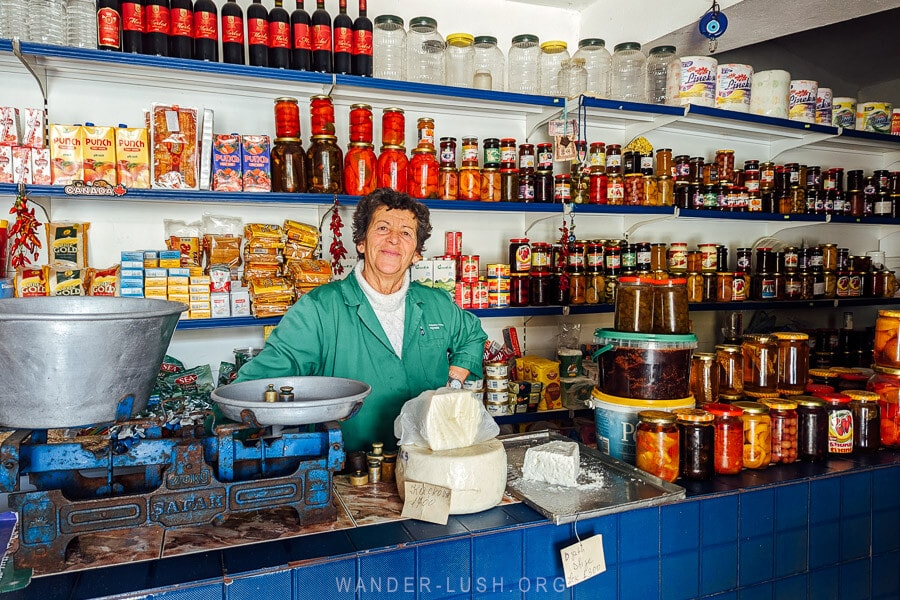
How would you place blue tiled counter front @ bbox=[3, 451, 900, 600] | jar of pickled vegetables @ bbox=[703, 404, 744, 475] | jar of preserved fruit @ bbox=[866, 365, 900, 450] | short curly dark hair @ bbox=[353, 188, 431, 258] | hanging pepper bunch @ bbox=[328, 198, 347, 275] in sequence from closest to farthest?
1. blue tiled counter front @ bbox=[3, 451, 900, 600]
2. jar of pickled vegetables @ bbox=[703, 404, 744, 475]
3. jar of preserved fruit @ bbox=[866, 365, 900, 450]
4. short curly dark hair @ bbox=[353, 188, 431, 258]
5. hanging pepper bunch @ bbox=[328, 198, 347, 275]

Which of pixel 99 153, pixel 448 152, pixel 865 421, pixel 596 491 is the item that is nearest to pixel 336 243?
pixel 448 152

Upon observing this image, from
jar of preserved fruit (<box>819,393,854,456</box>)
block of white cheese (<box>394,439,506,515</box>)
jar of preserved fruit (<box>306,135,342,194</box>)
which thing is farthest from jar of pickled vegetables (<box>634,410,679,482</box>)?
jar of preserved fruit (<box>306,135,342,194</box>)

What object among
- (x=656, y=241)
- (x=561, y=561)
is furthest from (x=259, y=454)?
(x=656, y=241)

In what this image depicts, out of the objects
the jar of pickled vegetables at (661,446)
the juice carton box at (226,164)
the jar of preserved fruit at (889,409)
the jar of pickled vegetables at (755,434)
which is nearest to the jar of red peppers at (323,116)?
the juice carton box at (226,164)

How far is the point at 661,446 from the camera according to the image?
156 cm

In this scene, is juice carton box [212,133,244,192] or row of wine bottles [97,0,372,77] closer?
row of wine bottles [97,0,372,77]

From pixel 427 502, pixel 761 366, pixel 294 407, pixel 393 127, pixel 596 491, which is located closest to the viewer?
pixel 294 407

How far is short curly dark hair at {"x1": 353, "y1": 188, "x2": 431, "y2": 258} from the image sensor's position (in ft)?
7.08

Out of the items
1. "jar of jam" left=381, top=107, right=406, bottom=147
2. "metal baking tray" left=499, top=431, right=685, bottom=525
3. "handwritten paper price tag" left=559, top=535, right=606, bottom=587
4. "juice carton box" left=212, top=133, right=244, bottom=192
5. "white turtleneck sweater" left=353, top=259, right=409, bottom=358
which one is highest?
"jar of jam" left=381, top=107, right=406, bottom=147

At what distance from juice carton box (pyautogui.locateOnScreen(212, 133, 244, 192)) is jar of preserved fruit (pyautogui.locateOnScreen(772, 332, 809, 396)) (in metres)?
2.04

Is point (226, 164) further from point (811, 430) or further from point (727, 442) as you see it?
point (811, 430)

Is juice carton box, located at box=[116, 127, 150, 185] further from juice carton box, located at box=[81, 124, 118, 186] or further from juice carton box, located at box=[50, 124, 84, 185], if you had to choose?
juice carton box, located at box=[50, 124, 84, 185]

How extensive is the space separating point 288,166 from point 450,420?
1.69 metres

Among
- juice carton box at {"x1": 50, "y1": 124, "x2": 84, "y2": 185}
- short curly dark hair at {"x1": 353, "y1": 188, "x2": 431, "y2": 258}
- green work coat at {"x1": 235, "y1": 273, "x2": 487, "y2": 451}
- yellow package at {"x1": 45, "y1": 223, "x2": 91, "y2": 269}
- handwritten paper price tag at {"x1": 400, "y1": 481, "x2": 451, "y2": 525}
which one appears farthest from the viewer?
yellow package at {"x1": 45, "y1": 223, "x2": 91, "y2": 269}
